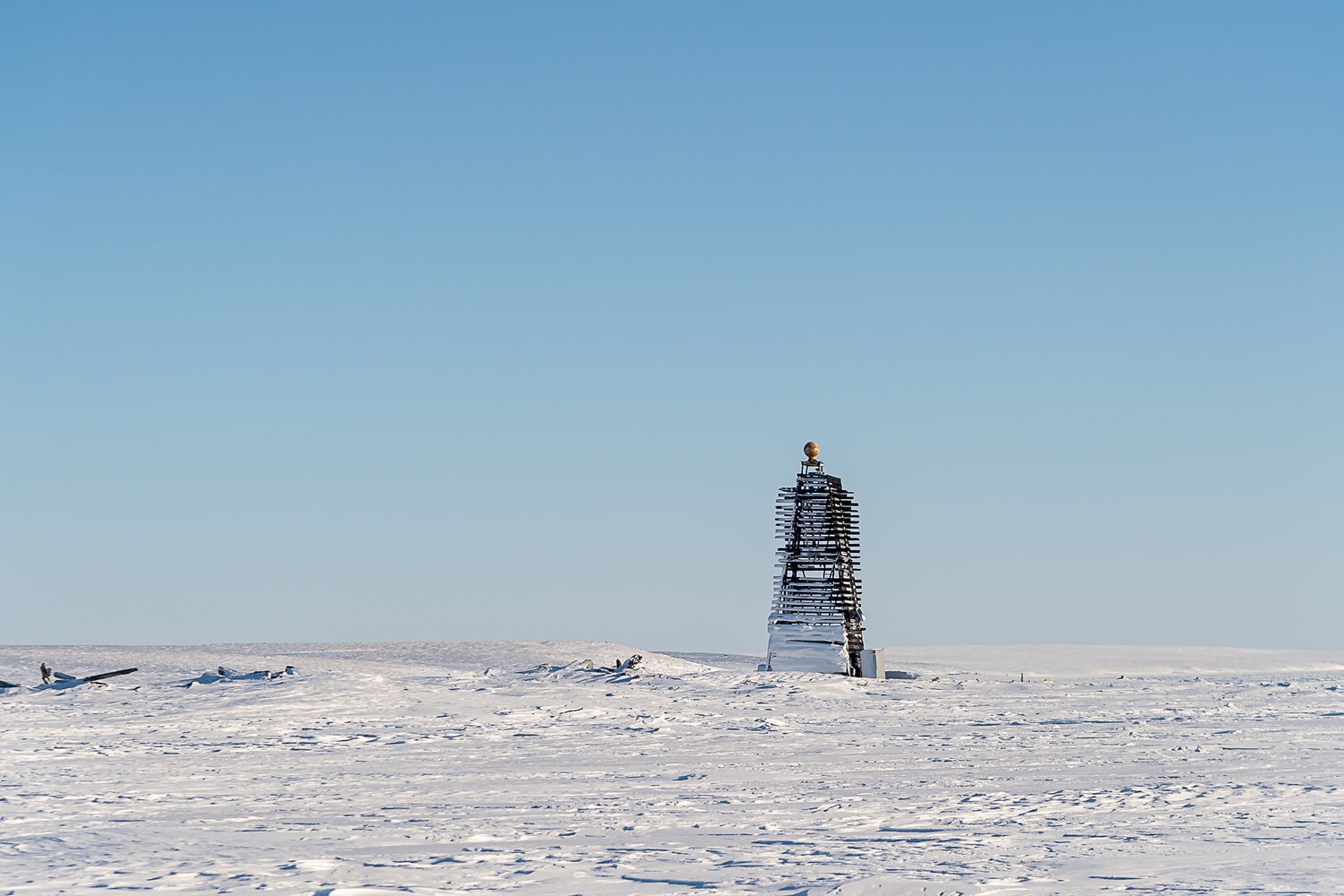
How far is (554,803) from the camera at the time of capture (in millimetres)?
13258

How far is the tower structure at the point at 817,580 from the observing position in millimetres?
31531

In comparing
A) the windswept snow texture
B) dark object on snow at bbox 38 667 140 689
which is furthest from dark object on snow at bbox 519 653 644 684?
dark object on snow at bbox 38 667 140 689

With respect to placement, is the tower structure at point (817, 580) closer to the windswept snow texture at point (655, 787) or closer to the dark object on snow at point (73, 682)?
the windswept snow texture at point (655, 787)

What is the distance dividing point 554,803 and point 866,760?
16.5ft

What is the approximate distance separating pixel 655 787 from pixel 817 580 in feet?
57.2

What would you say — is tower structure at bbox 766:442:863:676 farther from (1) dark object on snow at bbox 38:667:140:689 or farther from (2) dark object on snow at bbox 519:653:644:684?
(1) dark object on snow at bbox 38:667:140:689

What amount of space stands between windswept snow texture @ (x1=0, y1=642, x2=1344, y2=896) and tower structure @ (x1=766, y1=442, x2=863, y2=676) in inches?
106

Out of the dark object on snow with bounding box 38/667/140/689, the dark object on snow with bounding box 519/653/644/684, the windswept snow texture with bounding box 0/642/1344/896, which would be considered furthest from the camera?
the dark object on snow with bounding box 519/653/644/684

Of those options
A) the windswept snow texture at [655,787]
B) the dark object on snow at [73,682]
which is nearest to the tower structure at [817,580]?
the windswept snow texture at [655,787]

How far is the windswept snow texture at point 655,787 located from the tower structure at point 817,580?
2685 mm

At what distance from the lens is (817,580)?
31.6m

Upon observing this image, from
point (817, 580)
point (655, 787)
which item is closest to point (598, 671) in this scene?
point (817, 580)

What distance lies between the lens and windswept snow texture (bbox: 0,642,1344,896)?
9.86m

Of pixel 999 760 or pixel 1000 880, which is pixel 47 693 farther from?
pixel 1000 880
